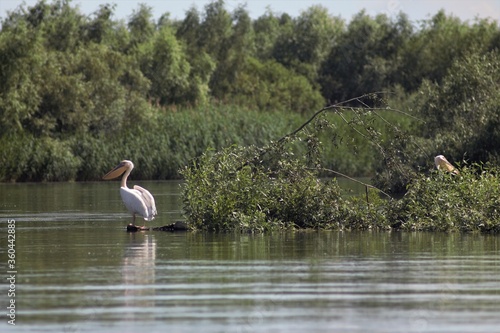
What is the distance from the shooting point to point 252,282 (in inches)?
516

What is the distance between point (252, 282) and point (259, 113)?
44924 millimetres

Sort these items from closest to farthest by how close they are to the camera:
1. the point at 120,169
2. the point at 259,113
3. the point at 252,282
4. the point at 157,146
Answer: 1. the point at 252,282
2. the point at 120,169
3. the point at 157,146
4. the point at 259,113

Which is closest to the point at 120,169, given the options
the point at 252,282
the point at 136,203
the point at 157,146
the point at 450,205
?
the point at 136,203

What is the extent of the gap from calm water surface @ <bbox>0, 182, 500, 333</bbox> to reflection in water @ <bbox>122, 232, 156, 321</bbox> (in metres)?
0.01

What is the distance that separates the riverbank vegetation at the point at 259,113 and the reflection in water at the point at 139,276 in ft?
10.6

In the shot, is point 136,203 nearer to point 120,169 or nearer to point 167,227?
point 167,227

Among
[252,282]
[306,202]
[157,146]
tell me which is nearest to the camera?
[252,282]

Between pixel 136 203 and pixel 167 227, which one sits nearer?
pixel 136 203

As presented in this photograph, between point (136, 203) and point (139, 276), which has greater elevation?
point (136, 203)

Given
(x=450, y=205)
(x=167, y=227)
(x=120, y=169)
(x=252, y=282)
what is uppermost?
(x=120, y=169)

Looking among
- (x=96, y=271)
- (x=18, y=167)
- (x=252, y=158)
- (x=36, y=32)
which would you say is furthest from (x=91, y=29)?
(x=96, y=271)

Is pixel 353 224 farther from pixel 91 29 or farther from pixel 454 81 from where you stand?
pixel 91 29

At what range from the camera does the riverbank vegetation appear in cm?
2162

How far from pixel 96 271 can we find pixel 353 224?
8.18 m
